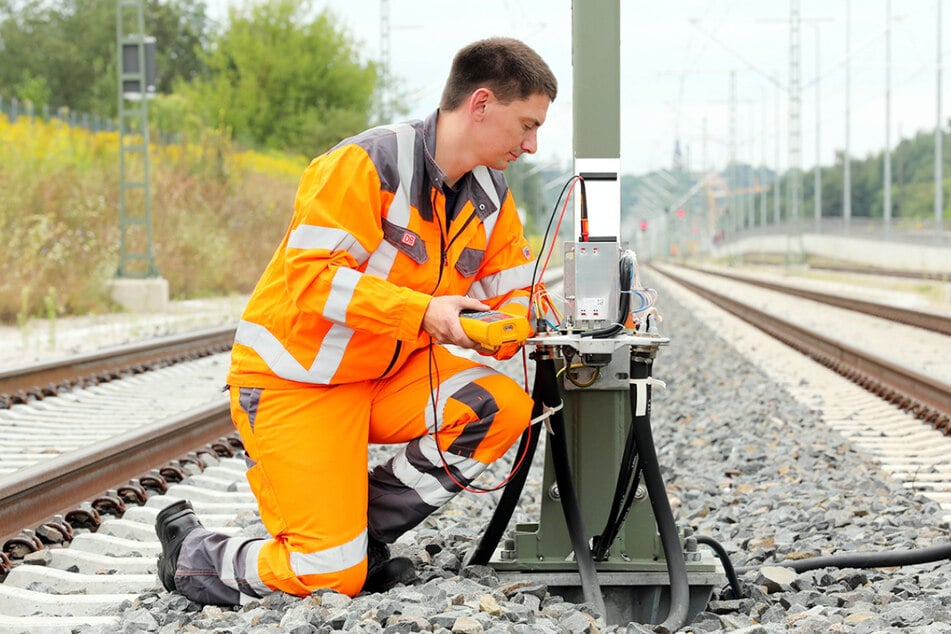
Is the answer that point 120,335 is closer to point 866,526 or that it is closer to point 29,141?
point 29,141

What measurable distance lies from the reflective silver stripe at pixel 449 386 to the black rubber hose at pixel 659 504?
470 millimetres

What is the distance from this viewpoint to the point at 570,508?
3508 mm

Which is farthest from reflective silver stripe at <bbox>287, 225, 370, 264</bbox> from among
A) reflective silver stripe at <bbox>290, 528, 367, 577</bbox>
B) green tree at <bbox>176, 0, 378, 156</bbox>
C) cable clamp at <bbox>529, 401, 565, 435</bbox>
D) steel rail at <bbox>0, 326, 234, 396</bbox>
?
green tree at <bbox>176, 0, 378, 156</bbox>

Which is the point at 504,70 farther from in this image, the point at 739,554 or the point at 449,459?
the point at 739,554

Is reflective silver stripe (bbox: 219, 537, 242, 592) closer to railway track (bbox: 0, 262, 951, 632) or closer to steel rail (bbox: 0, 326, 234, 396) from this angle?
railway track (bbox: 0, 262, 951, 632)

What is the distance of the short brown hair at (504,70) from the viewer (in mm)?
3361

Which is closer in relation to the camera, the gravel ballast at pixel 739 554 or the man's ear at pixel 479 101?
the gravel ballast at pixel 739 554

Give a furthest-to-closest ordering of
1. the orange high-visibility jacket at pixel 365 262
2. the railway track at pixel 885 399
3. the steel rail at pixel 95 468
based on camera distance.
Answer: the railway track at pixel 885 399 → the steel rail at pixel 95 468 → the orange high-visibility jacket at pixel 365 262

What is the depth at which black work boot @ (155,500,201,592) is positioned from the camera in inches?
145

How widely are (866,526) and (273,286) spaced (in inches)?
98.1

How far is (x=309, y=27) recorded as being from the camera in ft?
158

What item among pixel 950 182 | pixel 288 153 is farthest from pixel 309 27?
pixel 950 182

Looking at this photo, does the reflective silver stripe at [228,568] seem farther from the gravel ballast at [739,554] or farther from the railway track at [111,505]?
the railway track at [111,505]

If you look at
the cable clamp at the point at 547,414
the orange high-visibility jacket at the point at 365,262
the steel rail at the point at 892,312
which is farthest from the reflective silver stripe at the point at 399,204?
the steel rail at the point at 892,312
